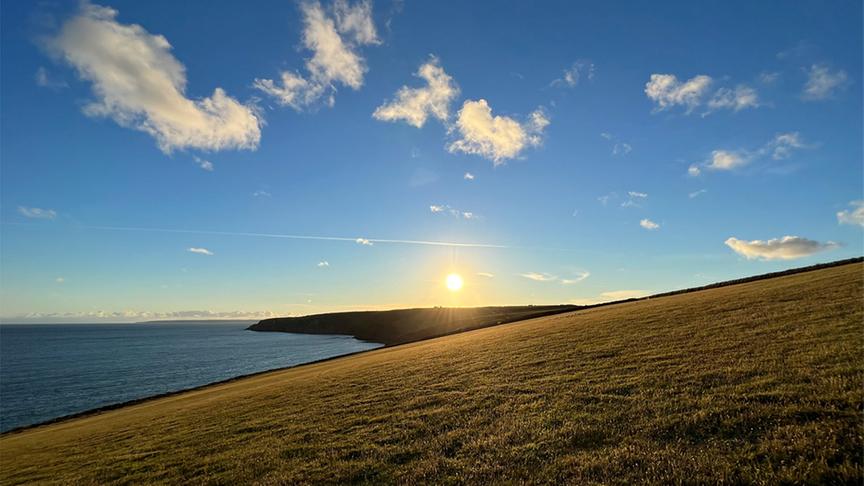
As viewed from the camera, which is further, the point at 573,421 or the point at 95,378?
the point at 95,378

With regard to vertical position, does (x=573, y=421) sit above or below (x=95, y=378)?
above

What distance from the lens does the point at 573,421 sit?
1252cm

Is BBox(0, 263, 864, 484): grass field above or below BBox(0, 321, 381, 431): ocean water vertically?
above

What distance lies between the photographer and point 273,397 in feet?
93.2

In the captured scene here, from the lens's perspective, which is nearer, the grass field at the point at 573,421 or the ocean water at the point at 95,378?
the grass field at the point at 573,421

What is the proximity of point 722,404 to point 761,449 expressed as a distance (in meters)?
2.96

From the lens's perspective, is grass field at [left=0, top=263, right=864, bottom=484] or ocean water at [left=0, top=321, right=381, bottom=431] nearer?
grass field at [left=0, top=263, right=864, bottom=484]

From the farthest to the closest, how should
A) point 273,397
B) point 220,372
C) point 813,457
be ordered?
point 220,372 → point 273,397 → point 813,457

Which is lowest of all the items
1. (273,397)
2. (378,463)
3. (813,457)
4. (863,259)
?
(273,397)

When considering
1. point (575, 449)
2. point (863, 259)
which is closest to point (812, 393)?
point (575, 449)

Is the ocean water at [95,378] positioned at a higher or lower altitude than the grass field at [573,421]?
lower

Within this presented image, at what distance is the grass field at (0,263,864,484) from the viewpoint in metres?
9.19

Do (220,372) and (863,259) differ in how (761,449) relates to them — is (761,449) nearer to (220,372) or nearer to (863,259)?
(863,259)

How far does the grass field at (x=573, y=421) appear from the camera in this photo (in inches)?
362
